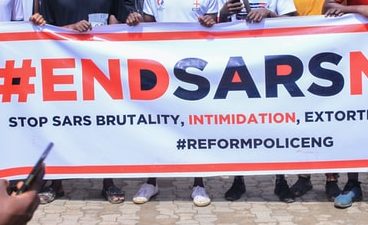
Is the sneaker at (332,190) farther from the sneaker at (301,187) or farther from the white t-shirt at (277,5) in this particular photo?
the white t-shirt at (277,5)

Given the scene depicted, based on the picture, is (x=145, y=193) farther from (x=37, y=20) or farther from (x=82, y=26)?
(x=37, y=20)

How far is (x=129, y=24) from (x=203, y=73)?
72 cm

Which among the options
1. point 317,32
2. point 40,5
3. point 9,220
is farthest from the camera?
point 40,5

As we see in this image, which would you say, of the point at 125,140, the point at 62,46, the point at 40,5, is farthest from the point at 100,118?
the point at 40,5

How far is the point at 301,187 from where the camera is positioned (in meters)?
6.45

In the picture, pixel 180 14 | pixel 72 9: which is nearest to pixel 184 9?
pixel 180 14

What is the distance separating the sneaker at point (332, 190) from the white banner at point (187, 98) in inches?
11.8

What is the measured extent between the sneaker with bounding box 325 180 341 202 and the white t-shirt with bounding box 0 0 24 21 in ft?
10.1

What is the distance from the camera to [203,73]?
609 centimetres

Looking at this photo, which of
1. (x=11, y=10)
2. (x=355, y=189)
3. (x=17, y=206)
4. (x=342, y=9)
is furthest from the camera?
(x=11, y=10)

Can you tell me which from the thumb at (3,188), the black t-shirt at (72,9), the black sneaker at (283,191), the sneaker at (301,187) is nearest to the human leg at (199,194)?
the black sneaker at (283,191)

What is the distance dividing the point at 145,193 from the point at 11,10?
2018 mm

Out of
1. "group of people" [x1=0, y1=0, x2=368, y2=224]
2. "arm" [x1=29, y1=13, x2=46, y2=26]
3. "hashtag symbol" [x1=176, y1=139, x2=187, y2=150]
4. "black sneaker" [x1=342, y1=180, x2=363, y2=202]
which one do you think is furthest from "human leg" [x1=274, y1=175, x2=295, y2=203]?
"arm" [x1=29, y1=13, x2=46, y2=26]

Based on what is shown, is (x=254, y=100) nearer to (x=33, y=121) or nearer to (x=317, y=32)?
(x=317, y=32)
